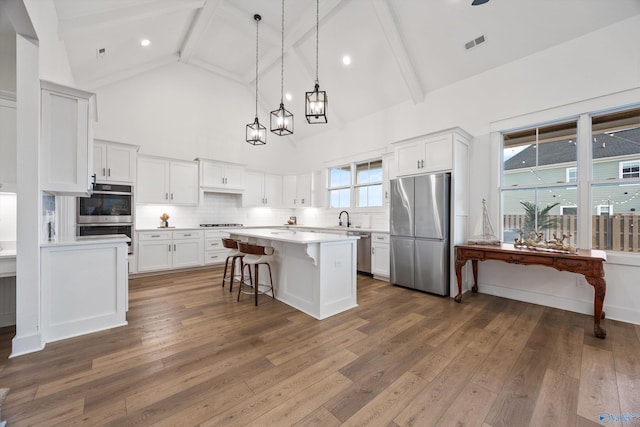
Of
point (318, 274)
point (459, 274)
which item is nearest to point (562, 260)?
point (459, 274)

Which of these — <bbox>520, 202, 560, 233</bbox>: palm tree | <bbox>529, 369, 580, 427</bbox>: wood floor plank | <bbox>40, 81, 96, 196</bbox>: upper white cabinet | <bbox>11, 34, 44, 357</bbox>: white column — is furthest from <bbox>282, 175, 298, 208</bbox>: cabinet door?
<bbox>529, 369, 580, 427</bbox>: wood floor plank

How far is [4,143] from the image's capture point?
2604 mm

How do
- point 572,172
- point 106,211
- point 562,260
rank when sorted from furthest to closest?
point 106,211, point 572,172, point 562,260

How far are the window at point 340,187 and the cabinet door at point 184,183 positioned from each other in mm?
3220

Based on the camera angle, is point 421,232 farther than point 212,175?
No

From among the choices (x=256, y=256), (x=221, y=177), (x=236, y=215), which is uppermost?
(x=221, y=177)

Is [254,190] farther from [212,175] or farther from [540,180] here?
[540,180]

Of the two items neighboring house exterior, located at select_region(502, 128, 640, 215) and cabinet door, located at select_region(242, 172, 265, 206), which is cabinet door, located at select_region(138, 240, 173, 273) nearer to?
cabinet door, located at select_region(242, 172, 265, 206)

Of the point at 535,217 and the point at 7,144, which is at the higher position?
the point at 7,144

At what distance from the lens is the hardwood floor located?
62.2 inches

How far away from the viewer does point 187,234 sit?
5.33 m

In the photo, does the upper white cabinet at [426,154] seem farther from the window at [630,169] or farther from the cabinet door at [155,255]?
the cabinet door at [155,255]

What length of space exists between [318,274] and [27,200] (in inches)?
108

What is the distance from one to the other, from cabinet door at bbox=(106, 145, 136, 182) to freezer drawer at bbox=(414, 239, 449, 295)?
204 inches
